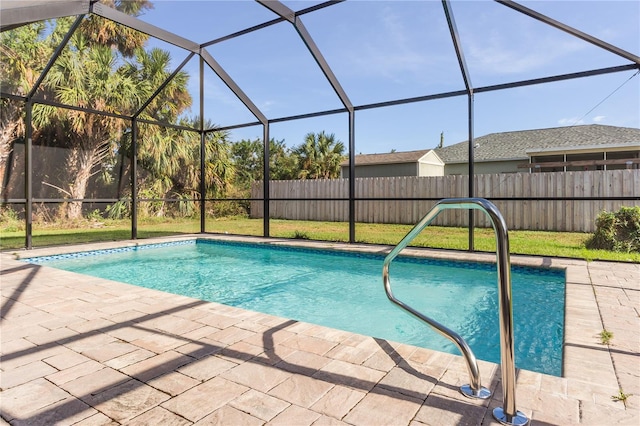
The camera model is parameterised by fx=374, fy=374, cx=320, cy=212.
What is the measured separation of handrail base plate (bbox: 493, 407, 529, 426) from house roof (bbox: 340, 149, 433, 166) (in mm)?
14717

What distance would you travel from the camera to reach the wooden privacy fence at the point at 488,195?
27.1 ft

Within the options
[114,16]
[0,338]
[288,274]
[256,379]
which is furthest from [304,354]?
[114,16]

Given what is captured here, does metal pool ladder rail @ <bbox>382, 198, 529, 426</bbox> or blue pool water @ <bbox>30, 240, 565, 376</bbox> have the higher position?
metal pool ladder rail @ <bbox>382, 198, 529, 426</bbox>

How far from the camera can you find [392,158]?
1683 centimetres

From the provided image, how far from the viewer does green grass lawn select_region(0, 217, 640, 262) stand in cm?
691

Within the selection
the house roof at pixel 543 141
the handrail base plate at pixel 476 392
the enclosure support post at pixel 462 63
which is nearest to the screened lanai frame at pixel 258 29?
the enclosure support post at pixel 462 63

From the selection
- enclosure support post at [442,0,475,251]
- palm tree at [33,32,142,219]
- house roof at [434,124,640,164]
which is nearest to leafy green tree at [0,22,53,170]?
palm tree at [33,32,142,219]

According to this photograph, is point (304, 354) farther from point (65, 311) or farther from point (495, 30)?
point (495, 30)

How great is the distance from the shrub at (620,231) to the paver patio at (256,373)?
4126mm

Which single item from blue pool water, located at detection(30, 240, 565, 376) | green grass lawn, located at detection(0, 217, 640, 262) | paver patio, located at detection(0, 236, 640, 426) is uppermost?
green grass lawn, located at detection(0, 217, 640, 262)

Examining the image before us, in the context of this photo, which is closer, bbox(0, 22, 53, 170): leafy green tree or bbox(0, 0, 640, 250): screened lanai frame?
bbox(0, 0, 640, 250): screened lanai frame

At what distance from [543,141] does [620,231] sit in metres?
7.77

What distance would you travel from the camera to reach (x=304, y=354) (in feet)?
7.61

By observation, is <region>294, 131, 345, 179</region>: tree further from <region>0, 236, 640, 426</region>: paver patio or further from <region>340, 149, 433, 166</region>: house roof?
<region>0, 236, 640, 426</region>: paver patio
